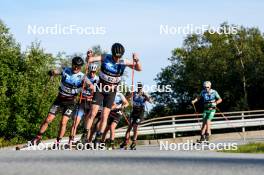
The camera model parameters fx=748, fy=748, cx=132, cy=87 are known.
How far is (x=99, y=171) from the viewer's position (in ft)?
25.9

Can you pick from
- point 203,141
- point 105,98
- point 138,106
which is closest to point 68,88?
point 105,98

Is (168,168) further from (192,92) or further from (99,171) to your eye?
(192,92)

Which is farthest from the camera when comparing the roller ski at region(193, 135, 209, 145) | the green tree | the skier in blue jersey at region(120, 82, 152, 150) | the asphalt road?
the green tree

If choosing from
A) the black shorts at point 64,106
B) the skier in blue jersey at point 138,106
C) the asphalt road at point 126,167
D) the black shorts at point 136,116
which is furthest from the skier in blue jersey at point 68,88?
the asphalt road at point 126,167

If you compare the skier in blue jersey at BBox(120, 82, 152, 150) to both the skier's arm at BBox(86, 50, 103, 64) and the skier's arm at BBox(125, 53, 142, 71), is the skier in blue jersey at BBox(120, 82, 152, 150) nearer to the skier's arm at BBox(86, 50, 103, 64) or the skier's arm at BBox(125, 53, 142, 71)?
the skier's arm at BBox(125, 53, 142, 71)

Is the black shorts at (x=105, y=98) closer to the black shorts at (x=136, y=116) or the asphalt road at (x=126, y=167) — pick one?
the asphalt road at (x=126, y=167)

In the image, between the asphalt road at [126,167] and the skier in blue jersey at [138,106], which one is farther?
the skier in blue jersey at [138,106]

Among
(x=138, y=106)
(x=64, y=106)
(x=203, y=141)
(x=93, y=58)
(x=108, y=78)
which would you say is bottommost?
(x=203, y=141)

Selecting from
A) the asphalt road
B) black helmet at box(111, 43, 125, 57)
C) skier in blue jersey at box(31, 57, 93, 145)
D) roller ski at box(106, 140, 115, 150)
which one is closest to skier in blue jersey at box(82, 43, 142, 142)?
black helmet at box(111, 43, 125, 57)

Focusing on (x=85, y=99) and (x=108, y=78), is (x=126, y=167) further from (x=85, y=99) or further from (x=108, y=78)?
(x=85, y=99)

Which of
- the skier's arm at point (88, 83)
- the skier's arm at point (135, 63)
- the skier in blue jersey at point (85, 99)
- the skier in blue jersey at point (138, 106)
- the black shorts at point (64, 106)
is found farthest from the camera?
the skier in blue jersey at point (138, 106)

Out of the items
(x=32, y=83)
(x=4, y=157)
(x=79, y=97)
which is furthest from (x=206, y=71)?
(x=4, y=157)

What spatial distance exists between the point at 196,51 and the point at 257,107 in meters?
15.1

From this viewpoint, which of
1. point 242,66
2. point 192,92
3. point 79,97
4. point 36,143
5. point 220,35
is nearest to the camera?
point 36,143
